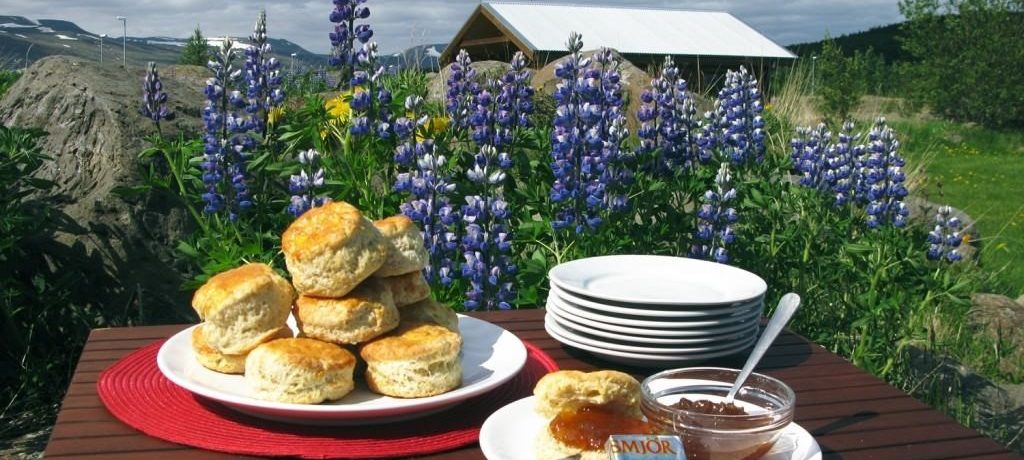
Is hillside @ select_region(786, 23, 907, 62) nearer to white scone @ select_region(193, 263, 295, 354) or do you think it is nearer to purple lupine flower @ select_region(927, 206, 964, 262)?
purple lupine flower @ select_region(927, 206, 964, 262)

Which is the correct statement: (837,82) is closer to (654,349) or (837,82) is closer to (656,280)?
(656,280)

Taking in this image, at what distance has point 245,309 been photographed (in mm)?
1691

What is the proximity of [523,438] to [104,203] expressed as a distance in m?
3.18

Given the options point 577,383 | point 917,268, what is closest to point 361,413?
point 577,383

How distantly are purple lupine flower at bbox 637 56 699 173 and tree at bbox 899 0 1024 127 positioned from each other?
16.3 metres

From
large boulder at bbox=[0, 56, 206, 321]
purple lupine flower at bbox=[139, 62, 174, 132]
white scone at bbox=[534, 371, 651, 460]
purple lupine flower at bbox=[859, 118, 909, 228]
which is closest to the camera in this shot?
white scone at bbox=[534, 371, 651, 460]

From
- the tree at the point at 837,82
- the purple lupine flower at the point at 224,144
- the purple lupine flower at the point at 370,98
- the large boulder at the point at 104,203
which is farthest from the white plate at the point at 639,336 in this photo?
the tree at the point at 837,82

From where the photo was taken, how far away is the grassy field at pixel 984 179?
8.21m

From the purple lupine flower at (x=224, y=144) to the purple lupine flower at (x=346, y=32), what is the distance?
46cm

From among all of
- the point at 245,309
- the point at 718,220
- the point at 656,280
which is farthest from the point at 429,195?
the point at 245,309

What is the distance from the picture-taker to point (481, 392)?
1.68m

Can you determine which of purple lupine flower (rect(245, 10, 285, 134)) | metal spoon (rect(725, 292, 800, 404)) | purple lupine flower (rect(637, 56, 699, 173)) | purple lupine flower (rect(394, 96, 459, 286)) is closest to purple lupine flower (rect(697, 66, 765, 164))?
purple lupine flower (rect(637, 56, 699, 173))

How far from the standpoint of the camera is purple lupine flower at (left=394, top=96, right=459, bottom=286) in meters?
3.18

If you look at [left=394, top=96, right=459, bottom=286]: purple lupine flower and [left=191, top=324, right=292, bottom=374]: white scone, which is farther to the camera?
[left=394, top=96, right=459, bottom=286]: purple lupine flower
